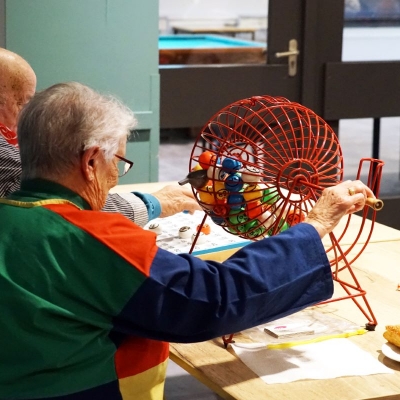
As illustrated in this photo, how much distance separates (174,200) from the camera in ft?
7.77

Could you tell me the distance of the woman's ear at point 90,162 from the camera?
144 centimetres

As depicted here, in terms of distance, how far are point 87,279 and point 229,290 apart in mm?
245

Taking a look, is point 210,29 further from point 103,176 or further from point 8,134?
point 103,176

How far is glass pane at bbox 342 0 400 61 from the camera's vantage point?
513 centimetres

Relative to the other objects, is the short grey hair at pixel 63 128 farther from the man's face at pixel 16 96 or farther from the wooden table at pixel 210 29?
the wooden table at pixel 210 29

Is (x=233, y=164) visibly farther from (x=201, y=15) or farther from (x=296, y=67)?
(x=201, y=15)

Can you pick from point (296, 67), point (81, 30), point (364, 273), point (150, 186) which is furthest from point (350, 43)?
point (364, 273)

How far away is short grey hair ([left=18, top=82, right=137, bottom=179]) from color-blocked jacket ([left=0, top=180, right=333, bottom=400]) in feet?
0.13

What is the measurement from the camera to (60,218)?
1.42 m

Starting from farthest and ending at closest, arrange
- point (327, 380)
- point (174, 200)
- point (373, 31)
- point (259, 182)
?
1. point (373, 31)
2. point (174, 200)
3. point (259, 182)
4. point (327, 380)

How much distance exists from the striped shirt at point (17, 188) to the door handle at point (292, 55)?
2.47 meters

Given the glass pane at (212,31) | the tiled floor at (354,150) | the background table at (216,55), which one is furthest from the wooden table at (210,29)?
the background table at (216,55)

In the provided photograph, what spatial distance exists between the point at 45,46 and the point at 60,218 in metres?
2.33

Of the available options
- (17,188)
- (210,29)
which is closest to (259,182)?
(17,188)
